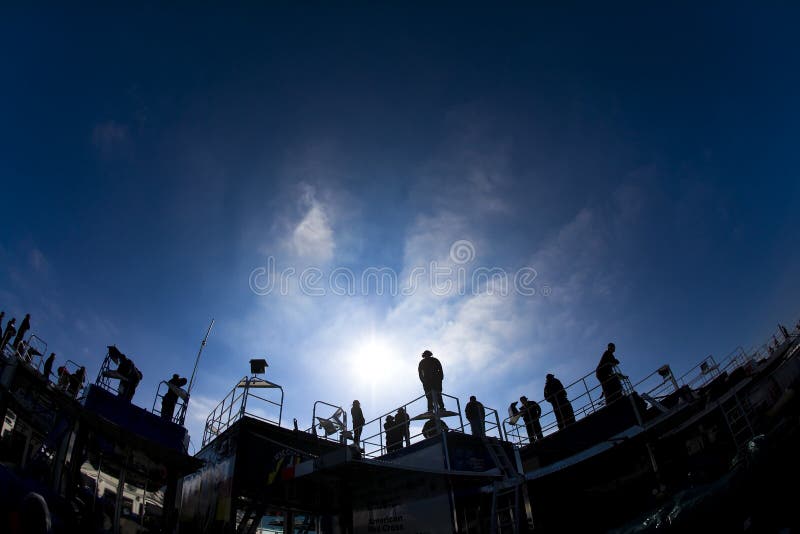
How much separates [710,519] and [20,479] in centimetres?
1431

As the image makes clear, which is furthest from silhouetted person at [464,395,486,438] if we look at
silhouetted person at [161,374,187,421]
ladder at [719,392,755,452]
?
silhouetted person at [161,374,187,421]

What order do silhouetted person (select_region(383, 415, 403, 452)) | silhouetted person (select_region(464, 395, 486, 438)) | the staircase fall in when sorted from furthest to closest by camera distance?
silhouetted person (select_region(383, 415, 403, 452)) < silhouetted person (select_region(464, 395, 486, 438)) < the staircase

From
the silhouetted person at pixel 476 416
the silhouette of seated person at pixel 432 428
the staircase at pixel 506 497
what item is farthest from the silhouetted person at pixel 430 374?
the staircase at pixel 506 497

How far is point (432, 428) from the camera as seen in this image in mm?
12766

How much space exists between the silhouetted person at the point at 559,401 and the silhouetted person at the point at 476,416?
3.41 meters

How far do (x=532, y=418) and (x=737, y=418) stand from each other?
7074 millimetres

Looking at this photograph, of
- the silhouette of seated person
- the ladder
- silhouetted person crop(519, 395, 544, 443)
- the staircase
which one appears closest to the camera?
the staircase

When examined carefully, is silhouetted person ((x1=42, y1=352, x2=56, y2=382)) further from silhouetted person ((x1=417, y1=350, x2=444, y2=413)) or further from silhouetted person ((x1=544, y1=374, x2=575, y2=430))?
silhouetted person ((x1=544, y1=374, x2=575, y2=430))

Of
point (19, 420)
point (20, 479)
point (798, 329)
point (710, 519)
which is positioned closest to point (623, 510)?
point (710, 519)

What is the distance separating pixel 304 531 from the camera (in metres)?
14.7

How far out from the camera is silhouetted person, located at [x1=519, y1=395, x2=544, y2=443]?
15998 mm

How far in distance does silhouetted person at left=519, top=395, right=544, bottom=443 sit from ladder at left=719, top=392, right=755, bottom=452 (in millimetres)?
6328

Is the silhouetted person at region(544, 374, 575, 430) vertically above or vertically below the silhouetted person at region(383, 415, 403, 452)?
above

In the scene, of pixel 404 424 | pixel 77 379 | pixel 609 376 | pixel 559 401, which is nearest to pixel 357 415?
pixel 404 424
